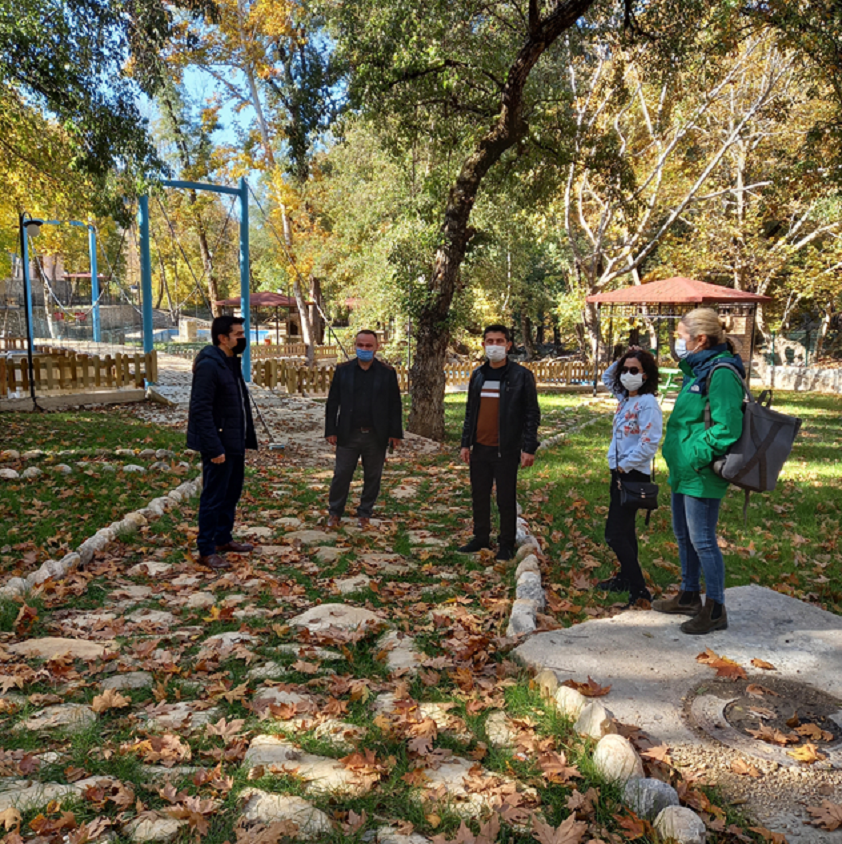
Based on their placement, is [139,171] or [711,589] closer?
[711,589]

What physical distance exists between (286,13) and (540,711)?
24715 mm

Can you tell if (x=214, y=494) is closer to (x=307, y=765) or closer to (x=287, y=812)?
(x=307, y=765)

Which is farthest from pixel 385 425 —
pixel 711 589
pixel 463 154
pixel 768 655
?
pixel 463 154

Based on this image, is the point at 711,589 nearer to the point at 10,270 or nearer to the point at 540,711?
the point at 540,711

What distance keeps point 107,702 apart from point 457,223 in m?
9.59

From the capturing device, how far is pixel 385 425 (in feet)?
23.8

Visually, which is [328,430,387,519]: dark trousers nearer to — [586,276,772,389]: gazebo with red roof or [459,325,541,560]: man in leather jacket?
[459,325,541,560]: man in leather jacket

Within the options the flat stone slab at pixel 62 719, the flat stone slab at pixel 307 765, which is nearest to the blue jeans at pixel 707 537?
the flat stone slab at pixel 307 765

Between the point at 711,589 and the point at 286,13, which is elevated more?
the point at 286,13

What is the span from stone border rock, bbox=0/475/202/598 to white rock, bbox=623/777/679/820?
432 cm

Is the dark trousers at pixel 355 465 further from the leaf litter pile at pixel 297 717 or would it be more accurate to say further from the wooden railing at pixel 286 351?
the wooden railing at pixel 286 351

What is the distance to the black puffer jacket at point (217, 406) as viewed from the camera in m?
6.03

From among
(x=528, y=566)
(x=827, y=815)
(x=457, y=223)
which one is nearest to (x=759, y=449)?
(x=827, y=815)

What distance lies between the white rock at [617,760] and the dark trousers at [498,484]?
3.12 m
